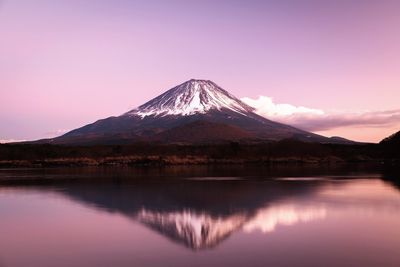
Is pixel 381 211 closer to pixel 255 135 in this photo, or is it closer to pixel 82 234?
pixel 82 234

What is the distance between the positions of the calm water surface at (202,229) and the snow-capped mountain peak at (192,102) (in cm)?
14829

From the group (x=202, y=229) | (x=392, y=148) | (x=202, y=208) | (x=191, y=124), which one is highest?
(x=191, y=124)

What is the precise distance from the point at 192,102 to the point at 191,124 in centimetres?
3939

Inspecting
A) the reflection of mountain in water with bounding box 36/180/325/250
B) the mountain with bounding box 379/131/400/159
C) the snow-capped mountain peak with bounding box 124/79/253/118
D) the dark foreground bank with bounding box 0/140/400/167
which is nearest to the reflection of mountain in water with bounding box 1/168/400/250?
the reflection of mountain in water with bounding box 36/180/325/250

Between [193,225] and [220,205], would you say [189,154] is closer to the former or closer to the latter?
[220,205]

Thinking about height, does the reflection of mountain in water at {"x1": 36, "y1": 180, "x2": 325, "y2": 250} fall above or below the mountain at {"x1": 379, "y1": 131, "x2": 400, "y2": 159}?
below

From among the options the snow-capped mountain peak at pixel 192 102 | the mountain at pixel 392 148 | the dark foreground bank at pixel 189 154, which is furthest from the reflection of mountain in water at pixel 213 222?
the snow-capped mountain peak at pixel 192 102

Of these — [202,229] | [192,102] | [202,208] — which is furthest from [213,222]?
[192,102]

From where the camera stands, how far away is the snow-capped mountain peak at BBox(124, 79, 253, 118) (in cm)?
17500

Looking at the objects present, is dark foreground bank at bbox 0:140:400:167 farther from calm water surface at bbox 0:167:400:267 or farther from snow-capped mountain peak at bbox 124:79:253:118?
snow-capped mountain peak at bbox 124:79:253:118

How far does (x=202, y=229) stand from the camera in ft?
41.3

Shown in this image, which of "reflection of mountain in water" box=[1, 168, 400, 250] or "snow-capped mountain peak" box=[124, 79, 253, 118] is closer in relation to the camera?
"reflection of mountain in water" box=[1, 168, 400, 250]

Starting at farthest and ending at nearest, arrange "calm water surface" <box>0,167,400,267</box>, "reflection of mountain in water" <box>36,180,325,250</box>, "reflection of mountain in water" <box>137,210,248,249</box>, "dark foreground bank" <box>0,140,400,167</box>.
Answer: "dark foreground bank" <box>0,140,400,167</box>
"reflection of mountain in water" <box>36,180,325,250</box>
"reflection of mountain in water" <box>137,210,248,249</box>
"calm water surface" <box>0,167,400,267</box>

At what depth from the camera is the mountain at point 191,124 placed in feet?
427
